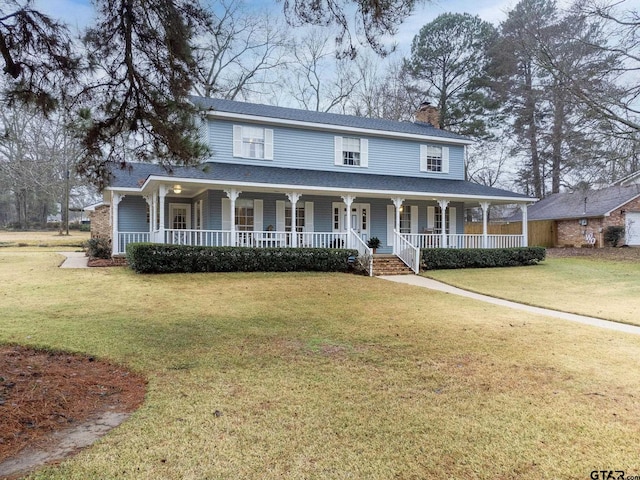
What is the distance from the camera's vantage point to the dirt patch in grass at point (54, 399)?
3.01 metres

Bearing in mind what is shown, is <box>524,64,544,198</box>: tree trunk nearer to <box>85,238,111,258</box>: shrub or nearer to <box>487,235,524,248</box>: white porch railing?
<box>487,235,524,248</box>: white porch railing

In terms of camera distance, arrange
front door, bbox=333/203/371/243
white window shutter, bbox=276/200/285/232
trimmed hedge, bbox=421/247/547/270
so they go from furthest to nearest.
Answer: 1. front door, bbox=333/203/371/243
2. white window shutter, bbox=276/200/285/232
3. trimmed hedge, bbox=421/247/547/270

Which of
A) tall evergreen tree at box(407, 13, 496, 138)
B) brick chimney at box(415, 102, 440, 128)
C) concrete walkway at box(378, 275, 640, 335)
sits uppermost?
tall evergreen tree at box(407, 13, 496, 138)

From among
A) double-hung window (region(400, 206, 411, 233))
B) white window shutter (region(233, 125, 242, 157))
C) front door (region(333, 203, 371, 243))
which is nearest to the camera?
white window shutter (region(233, 125, 242, 157))

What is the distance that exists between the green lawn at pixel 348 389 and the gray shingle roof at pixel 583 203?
19972 mm

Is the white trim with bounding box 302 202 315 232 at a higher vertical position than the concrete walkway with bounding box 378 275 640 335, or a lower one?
higher

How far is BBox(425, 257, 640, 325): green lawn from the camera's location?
352 inches

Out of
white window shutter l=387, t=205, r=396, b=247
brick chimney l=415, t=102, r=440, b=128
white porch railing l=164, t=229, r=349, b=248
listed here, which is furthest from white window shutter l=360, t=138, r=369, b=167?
brick chimney l=415, t=102, r=440, b=128

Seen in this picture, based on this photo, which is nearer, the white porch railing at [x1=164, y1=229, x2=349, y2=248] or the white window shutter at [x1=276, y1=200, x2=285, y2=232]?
the white porch railing at [x1=164, y1=229, x2=349, y2=248]

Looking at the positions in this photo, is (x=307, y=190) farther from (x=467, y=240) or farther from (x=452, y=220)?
(x=452, y=220)

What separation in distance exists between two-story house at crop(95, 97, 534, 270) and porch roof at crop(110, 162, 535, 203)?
5 centimetres

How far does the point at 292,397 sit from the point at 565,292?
10.1 m

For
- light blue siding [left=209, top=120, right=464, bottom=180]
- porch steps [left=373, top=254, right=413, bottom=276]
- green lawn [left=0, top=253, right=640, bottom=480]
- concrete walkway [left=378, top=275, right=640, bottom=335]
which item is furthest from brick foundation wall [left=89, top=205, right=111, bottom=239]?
concrete walkway [left=378, top=275, right=640, bottom=335]

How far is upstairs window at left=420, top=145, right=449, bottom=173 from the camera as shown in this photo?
19844mm
